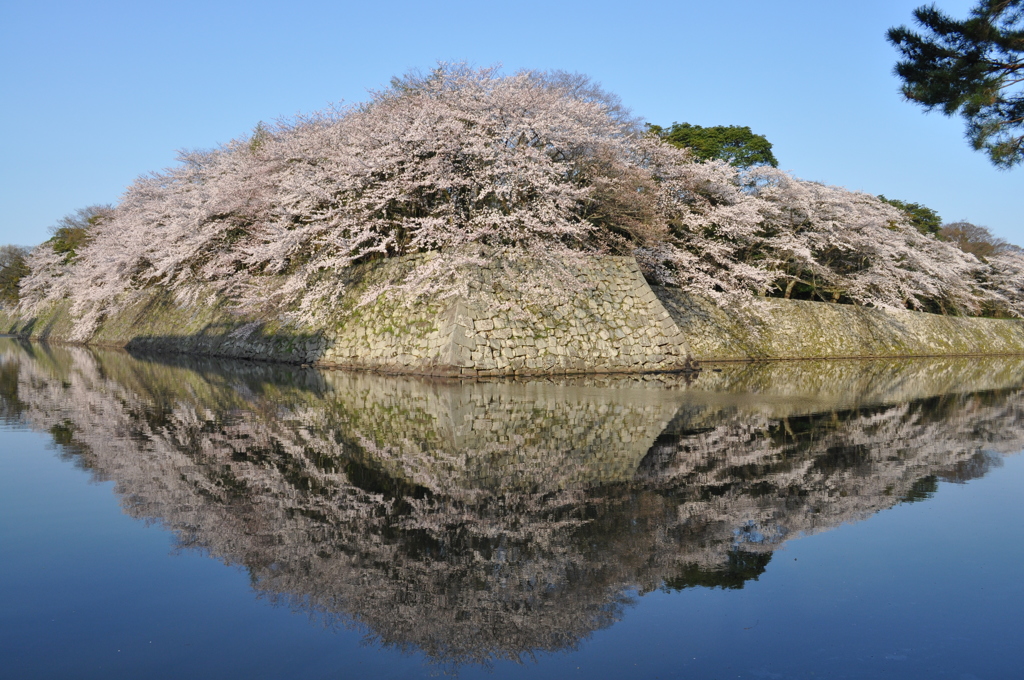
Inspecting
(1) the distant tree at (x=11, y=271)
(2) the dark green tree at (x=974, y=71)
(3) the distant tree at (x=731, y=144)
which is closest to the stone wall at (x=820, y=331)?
(3) the distant tree at (x=731, y=144)

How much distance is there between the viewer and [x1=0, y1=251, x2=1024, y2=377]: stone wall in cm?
1761

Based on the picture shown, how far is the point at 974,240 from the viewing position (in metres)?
43.8

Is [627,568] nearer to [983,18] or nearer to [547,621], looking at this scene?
[547,621]

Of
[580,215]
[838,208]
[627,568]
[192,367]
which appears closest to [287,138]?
[192,367]

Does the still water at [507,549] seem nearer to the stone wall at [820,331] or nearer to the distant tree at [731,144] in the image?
the stone wall at [820,331]

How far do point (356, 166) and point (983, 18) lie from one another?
44.2ft

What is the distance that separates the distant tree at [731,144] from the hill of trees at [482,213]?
4.70 m

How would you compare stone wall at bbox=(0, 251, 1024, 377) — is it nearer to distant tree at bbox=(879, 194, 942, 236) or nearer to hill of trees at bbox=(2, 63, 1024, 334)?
hill of trees at bbox=(2, 63, 1024, 334)

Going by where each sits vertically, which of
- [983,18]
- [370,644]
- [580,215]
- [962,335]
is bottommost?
[370,644]

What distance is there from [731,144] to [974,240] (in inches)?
763

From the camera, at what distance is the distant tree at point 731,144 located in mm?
33344

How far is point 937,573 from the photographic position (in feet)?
14.7

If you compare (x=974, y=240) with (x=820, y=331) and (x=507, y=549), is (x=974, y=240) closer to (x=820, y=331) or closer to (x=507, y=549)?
(x=820, y=331)

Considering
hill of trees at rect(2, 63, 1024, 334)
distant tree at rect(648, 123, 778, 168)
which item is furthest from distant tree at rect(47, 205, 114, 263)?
distant tree at rect(648, 123, 778, 168)
